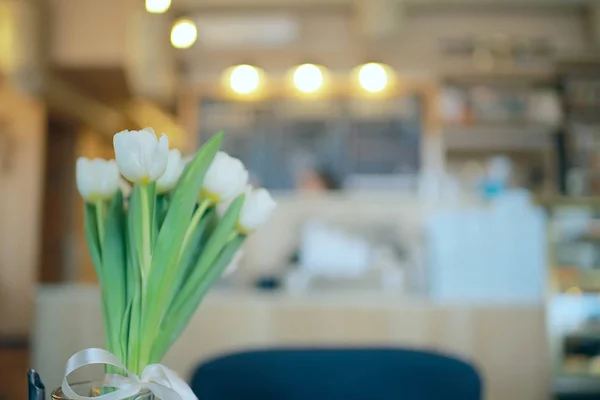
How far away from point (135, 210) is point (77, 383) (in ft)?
0.61

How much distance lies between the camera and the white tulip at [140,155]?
58 cm

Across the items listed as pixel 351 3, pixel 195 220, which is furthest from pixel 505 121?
pixel 195 220

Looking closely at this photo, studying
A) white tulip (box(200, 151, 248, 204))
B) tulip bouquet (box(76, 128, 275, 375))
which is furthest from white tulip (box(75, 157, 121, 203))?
white tulip (box(200, 151, 248, 204))

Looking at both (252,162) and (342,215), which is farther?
(252,162)

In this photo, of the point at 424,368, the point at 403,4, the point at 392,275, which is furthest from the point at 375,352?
the point at 403,4

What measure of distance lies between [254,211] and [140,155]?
0.52 ft

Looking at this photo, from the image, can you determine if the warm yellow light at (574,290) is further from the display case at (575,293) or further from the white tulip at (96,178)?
the white tulip at (96,178)

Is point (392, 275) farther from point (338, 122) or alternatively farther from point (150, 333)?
point (338, 122)

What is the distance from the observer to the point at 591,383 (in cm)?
292

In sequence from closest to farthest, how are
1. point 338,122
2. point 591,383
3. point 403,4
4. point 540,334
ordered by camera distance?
point 540,334 → point 591,383 → point 403,4 → point 338,122

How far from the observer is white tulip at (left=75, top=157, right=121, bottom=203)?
0.64 metres

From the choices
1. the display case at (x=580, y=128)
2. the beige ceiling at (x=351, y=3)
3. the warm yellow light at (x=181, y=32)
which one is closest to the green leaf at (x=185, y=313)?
the warm yellow light at (x=181, y=32)

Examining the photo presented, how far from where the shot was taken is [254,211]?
682 mm

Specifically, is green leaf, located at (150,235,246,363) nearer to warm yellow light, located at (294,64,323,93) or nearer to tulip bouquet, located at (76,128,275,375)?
tulip bouquet, located at (76,128,275,375)
